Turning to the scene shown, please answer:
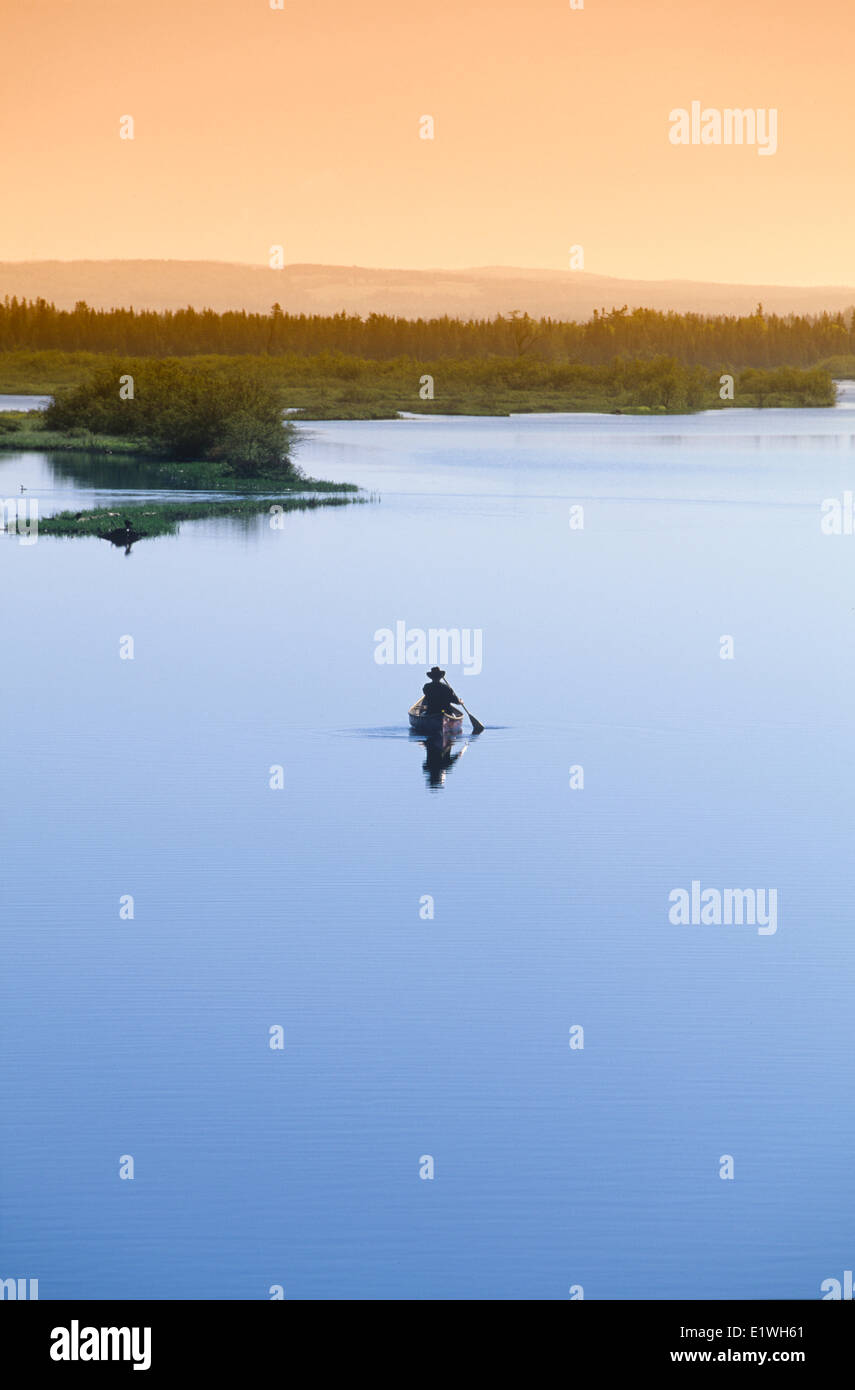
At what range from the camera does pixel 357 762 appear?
20547 mm

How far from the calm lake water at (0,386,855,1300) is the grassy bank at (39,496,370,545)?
10277mm

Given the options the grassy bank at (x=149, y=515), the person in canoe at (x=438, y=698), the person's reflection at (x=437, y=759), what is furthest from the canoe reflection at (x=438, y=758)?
the grassy bank at (x=149, y=515)

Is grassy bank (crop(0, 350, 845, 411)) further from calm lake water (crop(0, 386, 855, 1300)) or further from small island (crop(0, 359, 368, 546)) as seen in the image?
calm lake water (crop(0, 386, 855, 1300))

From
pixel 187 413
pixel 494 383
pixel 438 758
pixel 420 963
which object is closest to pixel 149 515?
pixel 187 413

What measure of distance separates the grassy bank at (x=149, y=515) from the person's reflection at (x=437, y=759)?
21.7 meters

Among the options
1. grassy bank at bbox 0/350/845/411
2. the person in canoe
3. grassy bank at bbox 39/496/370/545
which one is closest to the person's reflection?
the person in canoe

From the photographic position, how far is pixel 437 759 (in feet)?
67.8

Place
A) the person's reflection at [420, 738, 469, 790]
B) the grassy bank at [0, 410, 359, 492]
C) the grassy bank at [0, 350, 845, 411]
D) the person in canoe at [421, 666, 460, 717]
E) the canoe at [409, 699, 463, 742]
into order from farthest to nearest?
the grassy bank at [0, 350, 845, 411] → the grassy bank at [0, 410, 359, 492] → the canoe at [409, 699, 463, 742] → the person in canoe at [421, 666, 460, 717] → the person's reflection at [420, 738, 469, 790]

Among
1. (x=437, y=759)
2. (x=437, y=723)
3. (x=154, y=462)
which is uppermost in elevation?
(x=154, y=462)

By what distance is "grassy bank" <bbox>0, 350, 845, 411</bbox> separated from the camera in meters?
108

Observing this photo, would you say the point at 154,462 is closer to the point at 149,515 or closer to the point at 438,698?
the point at 149,515

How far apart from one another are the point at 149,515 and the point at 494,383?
263 feet
